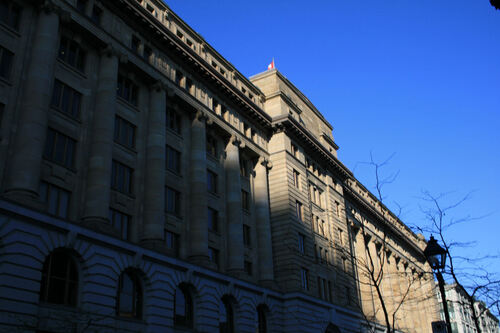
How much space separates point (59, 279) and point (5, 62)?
487 inches

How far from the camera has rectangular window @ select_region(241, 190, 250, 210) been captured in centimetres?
4609

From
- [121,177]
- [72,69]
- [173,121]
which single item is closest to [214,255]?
[121,177]

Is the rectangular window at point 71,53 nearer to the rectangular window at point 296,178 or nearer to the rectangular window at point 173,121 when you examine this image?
the rectangular window at point 173,121

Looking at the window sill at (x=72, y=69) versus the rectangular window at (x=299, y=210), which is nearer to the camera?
the window sill at (x=72, y=69)

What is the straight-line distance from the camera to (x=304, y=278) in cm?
4731

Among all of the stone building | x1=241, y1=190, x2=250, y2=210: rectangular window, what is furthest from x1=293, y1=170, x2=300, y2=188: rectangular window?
x1=241, y1=190, x2=250, y2=210: rectangular window

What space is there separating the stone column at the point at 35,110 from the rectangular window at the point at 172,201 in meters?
11.2

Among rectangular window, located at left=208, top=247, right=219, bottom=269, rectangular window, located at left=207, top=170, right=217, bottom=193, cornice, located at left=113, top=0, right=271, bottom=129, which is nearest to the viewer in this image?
cornice, located at left=113, top=0, right=271, bottom=129

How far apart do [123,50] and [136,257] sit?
15.0 metres

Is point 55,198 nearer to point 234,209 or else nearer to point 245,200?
point 234,209

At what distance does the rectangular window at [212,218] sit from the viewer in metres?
40.3

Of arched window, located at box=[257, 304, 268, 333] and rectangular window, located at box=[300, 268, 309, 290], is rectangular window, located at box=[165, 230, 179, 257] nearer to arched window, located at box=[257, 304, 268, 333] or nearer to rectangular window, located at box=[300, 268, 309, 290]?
arched window, located at box=[257, 304, 268, 333]

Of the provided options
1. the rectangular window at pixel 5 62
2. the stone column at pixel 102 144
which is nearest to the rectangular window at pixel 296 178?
the stone column at pixel 102 144

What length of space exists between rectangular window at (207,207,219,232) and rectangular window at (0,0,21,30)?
19317 millimetres
